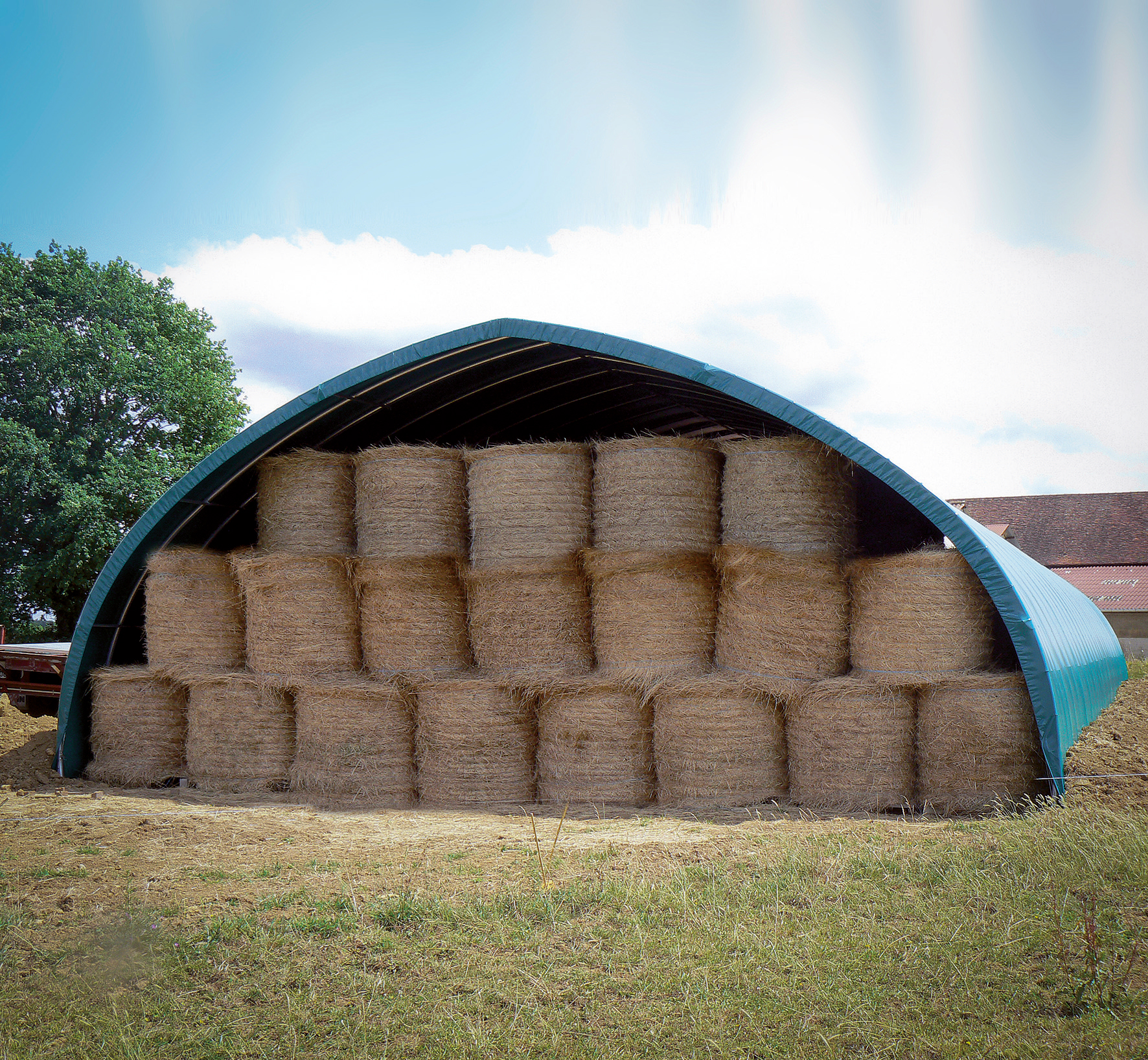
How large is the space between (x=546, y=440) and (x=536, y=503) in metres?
2.28

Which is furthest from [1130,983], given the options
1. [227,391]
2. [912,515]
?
[227,391]

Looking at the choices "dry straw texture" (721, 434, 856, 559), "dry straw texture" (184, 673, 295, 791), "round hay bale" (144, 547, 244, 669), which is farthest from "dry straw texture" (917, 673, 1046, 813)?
"round hay bale" (144, 547, 244, 669)

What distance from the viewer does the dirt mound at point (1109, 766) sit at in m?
7.32

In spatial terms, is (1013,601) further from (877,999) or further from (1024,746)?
(877,999)

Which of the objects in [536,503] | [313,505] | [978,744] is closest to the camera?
[978,744]

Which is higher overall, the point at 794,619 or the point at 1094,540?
the point at 1094,540

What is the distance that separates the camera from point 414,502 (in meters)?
9.56

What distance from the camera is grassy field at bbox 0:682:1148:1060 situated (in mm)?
3910

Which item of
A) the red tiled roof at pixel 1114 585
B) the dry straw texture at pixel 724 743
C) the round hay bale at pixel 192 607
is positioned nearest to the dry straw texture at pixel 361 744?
the round hay bale at pixel 192 607

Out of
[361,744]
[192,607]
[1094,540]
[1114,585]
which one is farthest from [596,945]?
[1094,540]

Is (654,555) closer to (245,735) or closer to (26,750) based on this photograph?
(245,735)

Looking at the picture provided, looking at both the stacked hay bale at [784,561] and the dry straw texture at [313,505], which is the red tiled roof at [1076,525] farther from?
the dry straw texture at [313,505]

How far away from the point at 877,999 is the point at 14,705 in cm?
1348

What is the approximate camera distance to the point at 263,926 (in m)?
5.07
